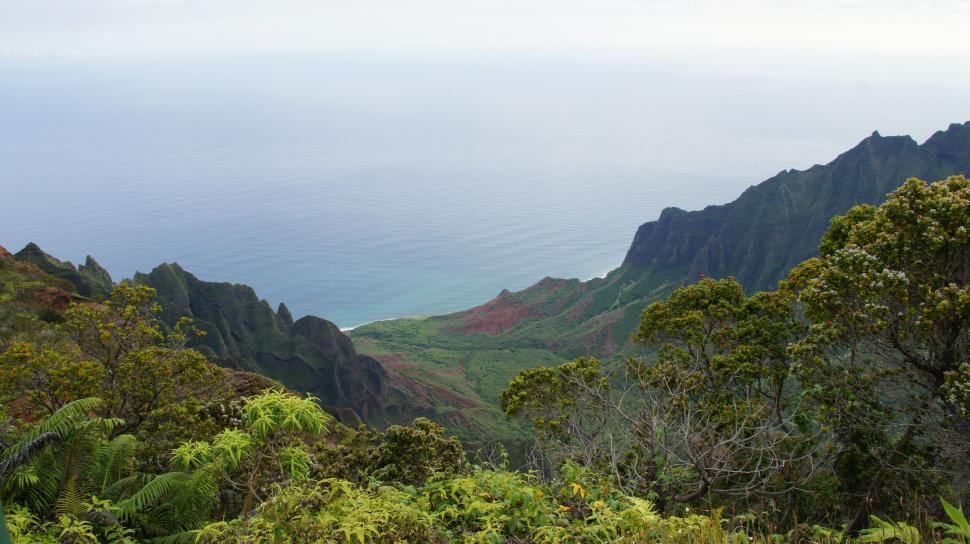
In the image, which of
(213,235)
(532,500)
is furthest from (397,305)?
(532,500)

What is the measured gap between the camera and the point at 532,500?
22.9 ft

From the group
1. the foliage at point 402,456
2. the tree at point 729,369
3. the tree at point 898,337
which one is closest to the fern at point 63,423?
the foliage at point 402,456

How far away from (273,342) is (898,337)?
53937 millimetres

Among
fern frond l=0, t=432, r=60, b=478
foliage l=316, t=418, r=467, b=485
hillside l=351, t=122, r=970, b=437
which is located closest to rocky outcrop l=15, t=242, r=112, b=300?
hillside l=351, t=122, r=970, b=437

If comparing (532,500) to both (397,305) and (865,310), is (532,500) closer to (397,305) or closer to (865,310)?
(865,310)

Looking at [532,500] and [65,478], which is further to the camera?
[65,478]

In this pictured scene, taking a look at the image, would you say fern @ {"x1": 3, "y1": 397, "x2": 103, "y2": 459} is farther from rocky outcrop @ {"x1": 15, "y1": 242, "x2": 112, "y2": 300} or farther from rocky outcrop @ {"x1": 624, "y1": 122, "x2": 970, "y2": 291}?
rocky outcrop @ {"x1": 624, "y1": 122, "x2": 970, "y2": 291}

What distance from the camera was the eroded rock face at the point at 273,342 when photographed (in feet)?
180

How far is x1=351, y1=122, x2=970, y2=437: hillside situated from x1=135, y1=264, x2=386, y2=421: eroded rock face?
7.94 m

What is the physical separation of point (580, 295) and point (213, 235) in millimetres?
122040

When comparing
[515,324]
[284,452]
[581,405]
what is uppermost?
[284,452]

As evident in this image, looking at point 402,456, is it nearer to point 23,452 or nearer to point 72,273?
point 23,452

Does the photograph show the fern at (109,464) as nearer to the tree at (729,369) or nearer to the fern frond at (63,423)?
the fern frond at (63,423)

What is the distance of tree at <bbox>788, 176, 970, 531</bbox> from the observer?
11727mm
